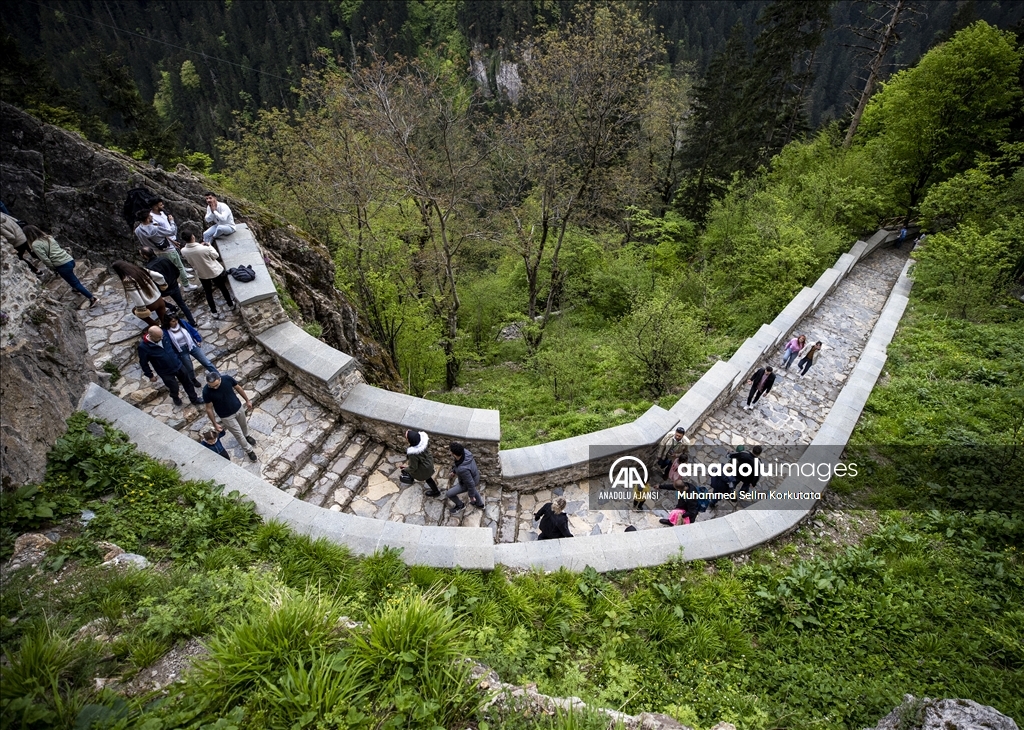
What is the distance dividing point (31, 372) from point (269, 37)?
104 m

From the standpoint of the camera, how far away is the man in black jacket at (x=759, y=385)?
10.0 meters

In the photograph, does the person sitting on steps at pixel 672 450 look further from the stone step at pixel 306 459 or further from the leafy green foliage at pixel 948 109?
the leafy green foliage at pixel 948 109

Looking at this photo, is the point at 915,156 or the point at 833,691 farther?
the point at 915,156

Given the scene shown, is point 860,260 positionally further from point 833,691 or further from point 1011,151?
point 833,691

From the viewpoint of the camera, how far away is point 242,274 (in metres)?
8.23

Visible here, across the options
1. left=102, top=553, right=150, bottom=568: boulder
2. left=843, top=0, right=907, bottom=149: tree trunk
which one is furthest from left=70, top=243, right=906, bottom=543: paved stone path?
left=843, top=0, right=907, bottom=149: tree trunk

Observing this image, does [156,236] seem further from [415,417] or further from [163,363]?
[415,417]

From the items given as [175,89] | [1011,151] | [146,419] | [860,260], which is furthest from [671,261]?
[175,89]

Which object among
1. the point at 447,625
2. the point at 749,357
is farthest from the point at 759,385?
the point at 447,625

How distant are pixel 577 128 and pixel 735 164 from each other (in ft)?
45.9

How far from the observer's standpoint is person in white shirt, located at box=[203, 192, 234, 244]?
8.82 m

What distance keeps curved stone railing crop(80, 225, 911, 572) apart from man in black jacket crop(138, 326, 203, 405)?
24.9 inches

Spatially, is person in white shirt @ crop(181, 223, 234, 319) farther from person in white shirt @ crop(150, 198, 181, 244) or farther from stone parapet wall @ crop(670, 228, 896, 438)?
stone parapet wall @ crop(670, 228, 896, 438)

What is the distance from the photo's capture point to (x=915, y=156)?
1961cm
